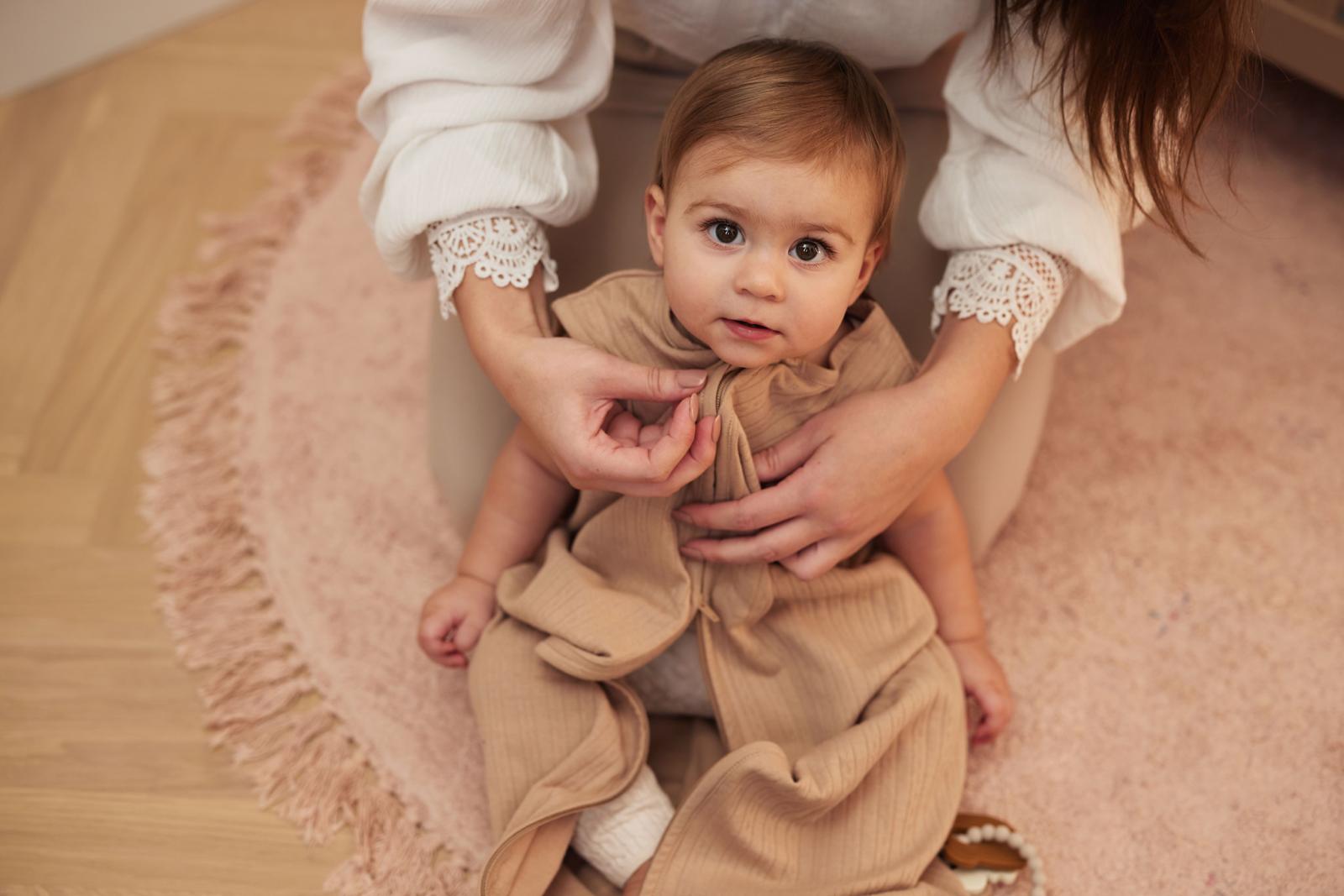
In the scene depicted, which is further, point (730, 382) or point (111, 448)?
point (111, 448)

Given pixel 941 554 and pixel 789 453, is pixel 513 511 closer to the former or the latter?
pixel 789 453

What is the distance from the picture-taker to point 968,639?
1043 mm

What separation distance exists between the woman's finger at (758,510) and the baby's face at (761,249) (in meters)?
0.10

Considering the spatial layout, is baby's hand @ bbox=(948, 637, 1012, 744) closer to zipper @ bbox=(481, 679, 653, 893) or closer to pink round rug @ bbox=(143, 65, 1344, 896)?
pink round rug @ bbox=(143, 65, 1344, 896)

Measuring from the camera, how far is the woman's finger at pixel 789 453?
891 mm

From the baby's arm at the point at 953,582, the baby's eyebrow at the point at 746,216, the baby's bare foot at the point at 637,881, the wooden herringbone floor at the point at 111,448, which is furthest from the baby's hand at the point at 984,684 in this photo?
the wooden herringbone floor at the point at 111,448

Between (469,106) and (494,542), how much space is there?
1.13 feet

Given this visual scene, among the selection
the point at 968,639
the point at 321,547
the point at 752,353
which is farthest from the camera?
the point at 321,547

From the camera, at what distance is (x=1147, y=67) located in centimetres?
87

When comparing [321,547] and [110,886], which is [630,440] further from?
[110,886]

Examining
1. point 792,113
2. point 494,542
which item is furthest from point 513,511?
point 792,113

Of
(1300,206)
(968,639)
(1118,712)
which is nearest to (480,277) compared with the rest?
(968,639)

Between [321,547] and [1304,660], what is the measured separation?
0.90m

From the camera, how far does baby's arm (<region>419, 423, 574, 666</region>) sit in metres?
1.00
